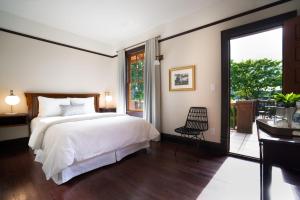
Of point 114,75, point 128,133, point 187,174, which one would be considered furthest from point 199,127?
point 114,75

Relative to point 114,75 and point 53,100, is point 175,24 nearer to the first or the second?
point 114,75

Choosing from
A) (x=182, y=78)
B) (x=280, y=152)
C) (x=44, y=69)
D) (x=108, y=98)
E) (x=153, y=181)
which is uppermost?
(x=44, y=69)

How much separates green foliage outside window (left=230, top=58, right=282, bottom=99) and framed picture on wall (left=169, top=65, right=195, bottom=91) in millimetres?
3667

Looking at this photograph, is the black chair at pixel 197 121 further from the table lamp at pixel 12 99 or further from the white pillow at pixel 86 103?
the table lamp at pixel 12 99

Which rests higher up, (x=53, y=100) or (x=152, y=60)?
(x=152, y=60)

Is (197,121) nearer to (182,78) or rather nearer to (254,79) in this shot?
(182,78)

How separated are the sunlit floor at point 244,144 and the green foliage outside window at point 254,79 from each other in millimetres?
2383

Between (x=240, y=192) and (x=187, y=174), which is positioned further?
(x=187, y=174)

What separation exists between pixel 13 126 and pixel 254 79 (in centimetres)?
776

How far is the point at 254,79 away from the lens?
6207 millimetres

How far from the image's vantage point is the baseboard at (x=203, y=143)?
2860 millimetres

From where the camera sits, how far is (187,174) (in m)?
2.12

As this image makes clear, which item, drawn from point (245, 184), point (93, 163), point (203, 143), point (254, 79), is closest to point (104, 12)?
point (93, 163)

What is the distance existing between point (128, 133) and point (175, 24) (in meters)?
2.63
